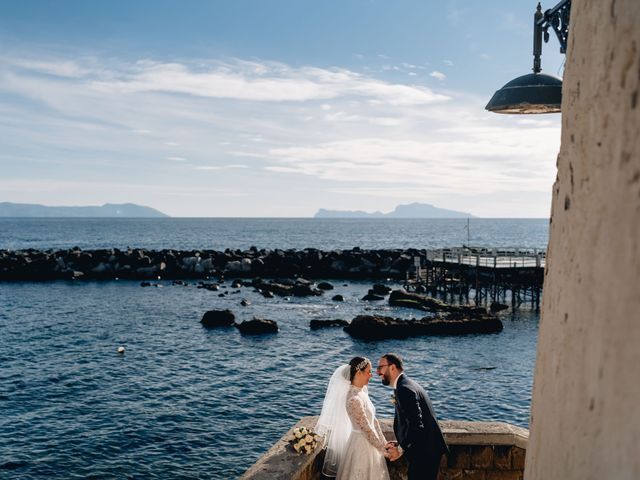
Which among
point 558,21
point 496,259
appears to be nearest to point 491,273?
point 496,259

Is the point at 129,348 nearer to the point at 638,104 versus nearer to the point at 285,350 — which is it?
the point at 285,350

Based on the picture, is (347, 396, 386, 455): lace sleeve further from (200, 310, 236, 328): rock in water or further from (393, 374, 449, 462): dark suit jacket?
(200, 310, 236, 328): rock in water

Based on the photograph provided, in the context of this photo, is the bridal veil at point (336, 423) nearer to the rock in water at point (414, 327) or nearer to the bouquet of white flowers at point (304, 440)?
the bouquet of white flowers at point (304, 440)

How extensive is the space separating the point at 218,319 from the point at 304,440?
28.6 metres

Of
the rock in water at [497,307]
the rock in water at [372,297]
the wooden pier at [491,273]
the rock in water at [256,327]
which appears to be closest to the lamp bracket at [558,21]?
the rock in water at [256,327]

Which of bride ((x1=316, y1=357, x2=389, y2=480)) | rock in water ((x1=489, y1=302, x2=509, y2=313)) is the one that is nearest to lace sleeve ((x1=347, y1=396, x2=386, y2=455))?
bride ((x1=316, y1=357, x2=389, y2=480))

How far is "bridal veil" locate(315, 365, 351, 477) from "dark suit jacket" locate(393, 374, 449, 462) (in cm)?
88

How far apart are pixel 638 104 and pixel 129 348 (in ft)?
99.5

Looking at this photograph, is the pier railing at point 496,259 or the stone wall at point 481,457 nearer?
the stone wall at point 481,457

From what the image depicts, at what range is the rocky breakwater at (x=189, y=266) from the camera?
6022cm

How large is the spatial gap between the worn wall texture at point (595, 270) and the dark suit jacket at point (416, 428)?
173 inches

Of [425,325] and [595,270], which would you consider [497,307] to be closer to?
[425,325]

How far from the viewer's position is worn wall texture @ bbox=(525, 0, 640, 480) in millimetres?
1367

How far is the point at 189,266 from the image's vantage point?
203ft
